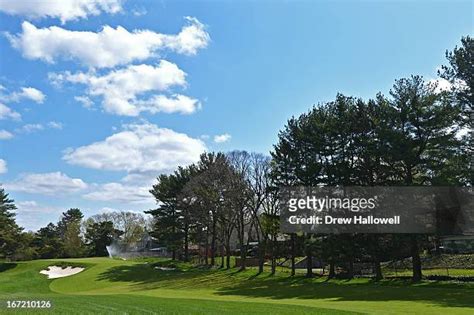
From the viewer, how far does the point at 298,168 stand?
3872 centimetres

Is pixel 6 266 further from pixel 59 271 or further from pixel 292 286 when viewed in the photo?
pixel 292 286

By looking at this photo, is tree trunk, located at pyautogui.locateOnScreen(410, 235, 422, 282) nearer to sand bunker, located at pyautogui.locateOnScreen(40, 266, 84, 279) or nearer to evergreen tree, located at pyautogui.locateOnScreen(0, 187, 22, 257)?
sand bunker, located at pyautogui.locateOnScreen(40, 266, 84, 279)

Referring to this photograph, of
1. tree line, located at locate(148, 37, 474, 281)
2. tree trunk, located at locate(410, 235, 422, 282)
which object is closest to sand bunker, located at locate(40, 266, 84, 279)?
tree line, located at locate(148, 37, 474, 281)

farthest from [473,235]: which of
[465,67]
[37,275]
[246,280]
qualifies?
[37,275]

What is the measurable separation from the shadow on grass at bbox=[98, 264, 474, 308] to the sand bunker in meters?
4.98

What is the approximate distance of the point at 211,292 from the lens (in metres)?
33.3

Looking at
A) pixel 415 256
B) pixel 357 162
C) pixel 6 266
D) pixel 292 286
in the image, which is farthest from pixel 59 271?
pixel 415 256

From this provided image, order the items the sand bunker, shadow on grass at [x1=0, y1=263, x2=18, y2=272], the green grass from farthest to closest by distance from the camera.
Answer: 1. shadow on grass at [x1=0, y1=263, x2=18, y2=272]
2. the sand bunker
3. the green grass

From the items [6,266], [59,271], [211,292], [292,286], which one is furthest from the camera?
[6,266]

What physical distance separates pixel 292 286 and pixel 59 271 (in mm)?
31430

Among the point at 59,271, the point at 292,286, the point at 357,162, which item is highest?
the point at 357,162

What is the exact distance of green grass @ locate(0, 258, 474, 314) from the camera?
665 inches

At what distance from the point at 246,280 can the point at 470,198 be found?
66.1ft

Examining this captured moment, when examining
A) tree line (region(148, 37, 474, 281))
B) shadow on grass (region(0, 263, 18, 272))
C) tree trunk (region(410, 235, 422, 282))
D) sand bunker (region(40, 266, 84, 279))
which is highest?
tree line (region(148, 37, 474, 281))
